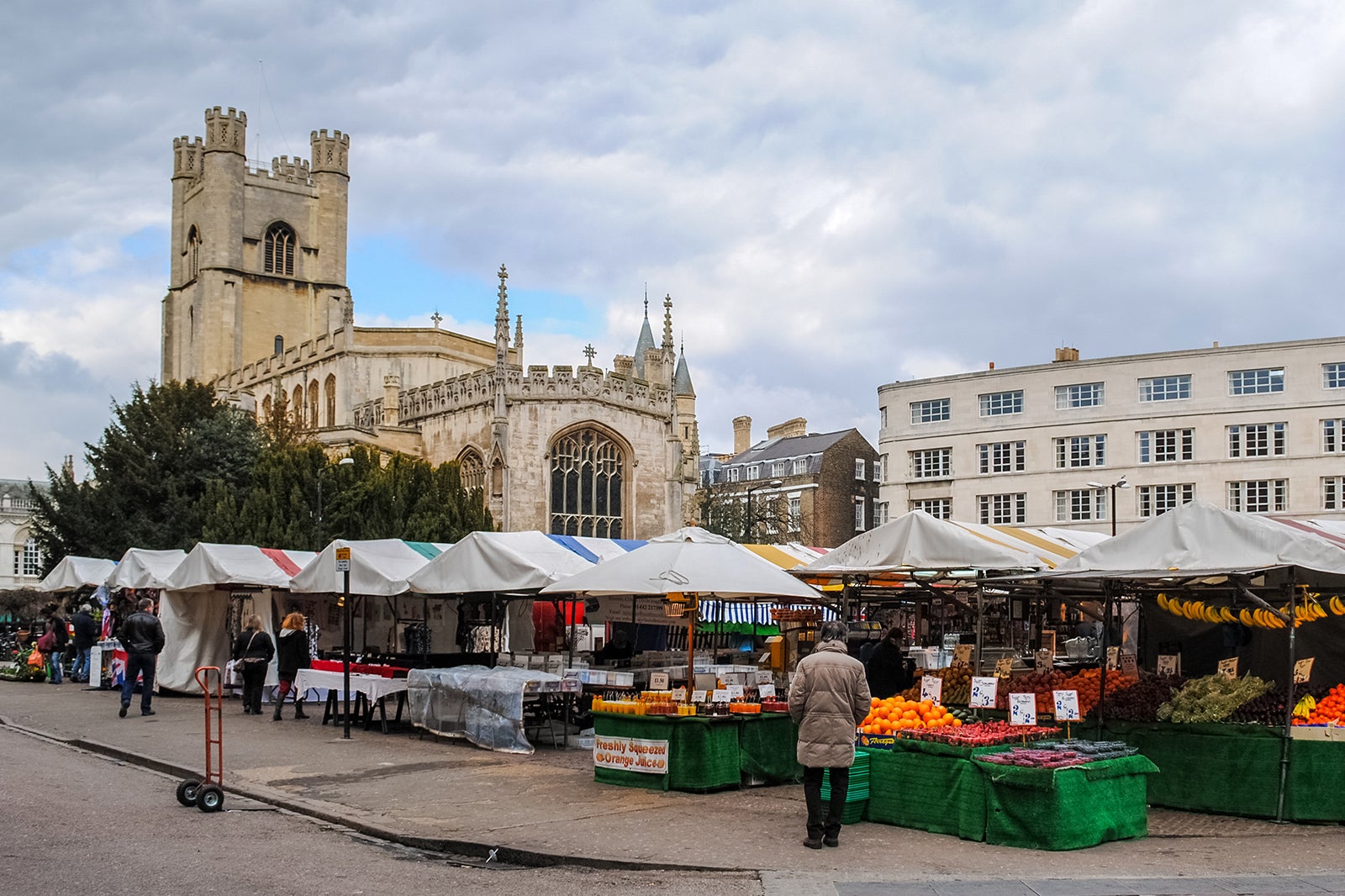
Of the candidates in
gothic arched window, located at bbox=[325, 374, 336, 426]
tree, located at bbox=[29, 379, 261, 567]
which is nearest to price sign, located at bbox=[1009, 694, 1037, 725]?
tree, located at bbox=[29, 379, 261, 567]

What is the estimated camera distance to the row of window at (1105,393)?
52.1m

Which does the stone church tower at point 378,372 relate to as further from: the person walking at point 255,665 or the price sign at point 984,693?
the price sign at point 984,693

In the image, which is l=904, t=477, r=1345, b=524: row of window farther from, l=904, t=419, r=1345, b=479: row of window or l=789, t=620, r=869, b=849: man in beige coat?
l=789, t=620, r=869, b=849: man in beige coat

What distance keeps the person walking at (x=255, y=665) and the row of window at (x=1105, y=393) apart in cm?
4304

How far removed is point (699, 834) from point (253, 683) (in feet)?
40.0

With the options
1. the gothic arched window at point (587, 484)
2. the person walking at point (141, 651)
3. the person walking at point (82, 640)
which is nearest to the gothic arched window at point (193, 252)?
the gothic arched window at point (587, 484)

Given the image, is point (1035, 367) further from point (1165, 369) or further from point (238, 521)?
point (238, 521)

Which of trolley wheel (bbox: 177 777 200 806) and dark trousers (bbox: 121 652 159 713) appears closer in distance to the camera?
trolley wheel (bbox: 177 777 200 806)

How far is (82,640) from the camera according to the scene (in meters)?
27.3

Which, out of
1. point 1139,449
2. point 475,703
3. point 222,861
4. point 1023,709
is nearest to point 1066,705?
point 1023,709

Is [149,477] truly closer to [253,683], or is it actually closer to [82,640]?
[82,640]

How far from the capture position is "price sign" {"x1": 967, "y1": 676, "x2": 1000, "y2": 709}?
1130cm

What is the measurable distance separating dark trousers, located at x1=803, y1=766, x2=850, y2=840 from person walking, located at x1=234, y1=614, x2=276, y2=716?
40.9 feet

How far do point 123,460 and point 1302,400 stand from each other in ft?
142
